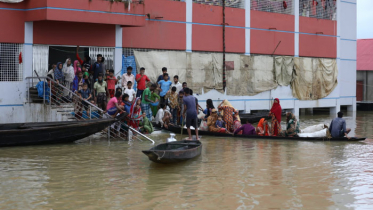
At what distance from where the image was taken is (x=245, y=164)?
12289 millimetres

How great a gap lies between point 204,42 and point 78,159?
468 inches

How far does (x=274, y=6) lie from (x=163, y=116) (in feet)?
36.4

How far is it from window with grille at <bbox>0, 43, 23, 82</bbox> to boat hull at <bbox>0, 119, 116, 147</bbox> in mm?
3013

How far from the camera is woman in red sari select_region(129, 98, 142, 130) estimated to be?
1641 cm

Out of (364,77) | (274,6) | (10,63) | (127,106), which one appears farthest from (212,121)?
(364,77)

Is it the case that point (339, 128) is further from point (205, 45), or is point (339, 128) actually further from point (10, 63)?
point (10, 63)

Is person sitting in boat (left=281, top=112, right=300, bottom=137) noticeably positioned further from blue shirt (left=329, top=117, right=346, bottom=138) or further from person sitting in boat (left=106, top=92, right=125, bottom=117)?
person sitting in boat (left=106, top=92, right=125, bottom=117)

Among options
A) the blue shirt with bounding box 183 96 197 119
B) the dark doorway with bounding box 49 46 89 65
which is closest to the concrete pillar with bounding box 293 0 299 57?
the dark doorway with bounding box 49 46 89 65

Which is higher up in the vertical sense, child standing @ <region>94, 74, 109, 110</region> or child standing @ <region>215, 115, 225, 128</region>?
child standing @ <region>94, 74, 109, 110</region>

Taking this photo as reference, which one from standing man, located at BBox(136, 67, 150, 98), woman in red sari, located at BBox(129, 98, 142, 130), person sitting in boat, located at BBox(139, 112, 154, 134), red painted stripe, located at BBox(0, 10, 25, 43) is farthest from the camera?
standing man, located at BBox(136, 67, 150, 98)

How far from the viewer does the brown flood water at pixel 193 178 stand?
8711mm

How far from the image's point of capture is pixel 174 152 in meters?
11.4

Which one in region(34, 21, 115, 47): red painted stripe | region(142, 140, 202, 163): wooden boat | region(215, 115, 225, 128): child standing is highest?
region(34, 21, 115, 47): red painted stripe

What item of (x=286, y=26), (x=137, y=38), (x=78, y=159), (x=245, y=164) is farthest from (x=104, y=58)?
(x=286, y=26)
